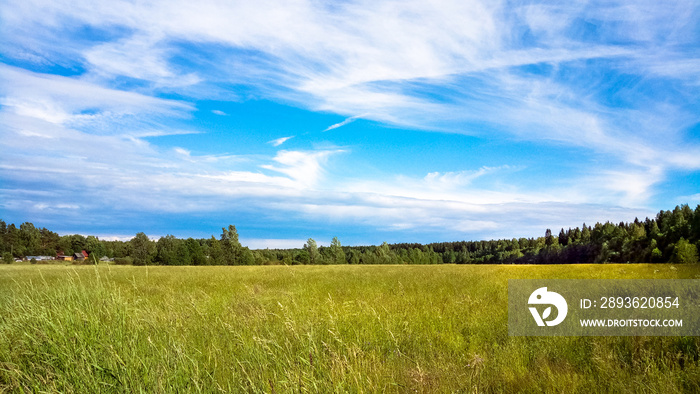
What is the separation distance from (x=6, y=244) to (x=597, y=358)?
348 ft

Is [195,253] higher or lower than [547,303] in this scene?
lower

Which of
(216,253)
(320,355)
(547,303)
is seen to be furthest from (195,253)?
(320,355)

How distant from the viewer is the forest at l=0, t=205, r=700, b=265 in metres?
61.7

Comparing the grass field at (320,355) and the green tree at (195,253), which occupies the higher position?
the grass field at (320,355)

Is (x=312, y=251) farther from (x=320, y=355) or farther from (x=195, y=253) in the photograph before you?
(x=320, y=355)

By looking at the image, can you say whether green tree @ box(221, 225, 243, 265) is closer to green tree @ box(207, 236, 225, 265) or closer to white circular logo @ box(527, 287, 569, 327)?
green tree @ box(207, 236, 225, 265)

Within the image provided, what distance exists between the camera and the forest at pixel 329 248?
61.7 metres

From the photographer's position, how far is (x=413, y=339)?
537 centimetres

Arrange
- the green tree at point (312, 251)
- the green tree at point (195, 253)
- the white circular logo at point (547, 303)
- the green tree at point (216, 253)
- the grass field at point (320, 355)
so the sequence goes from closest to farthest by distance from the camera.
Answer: the grass field at point (320, 355), the white circular logo at point (547, 303), the green tree at point (195, 253), the green tree at point (216, 253), the green tree at point (312, 251)

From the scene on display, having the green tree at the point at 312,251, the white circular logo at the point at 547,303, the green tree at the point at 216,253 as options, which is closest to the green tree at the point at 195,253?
the green tree at the point at 216,253

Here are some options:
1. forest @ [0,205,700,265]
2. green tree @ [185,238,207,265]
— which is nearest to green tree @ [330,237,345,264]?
forest @ [0,205,700,265]

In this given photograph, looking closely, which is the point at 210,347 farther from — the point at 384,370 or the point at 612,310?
the point at 612,310

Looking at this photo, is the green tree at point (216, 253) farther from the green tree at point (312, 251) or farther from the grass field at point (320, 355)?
the grass field at point (320, 355)

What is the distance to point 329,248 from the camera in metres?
99.5
